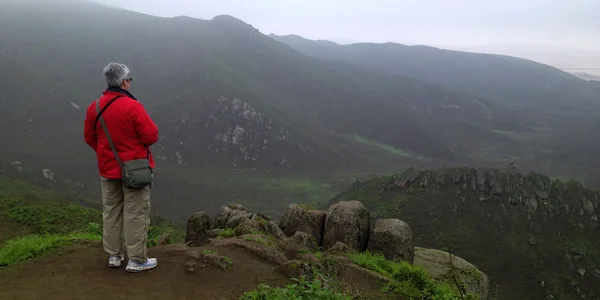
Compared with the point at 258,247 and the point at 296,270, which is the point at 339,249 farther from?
the point at 296,270

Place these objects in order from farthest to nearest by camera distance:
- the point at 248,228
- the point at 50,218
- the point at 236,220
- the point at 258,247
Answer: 1. the point at 50,218
2. the point at 236,220
3. the point at 248,228
4. the point at 258,247

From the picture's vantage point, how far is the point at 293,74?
167625 millimetres

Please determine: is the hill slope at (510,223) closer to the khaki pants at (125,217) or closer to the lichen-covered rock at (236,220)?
the lichen-covered rock at (236,220)

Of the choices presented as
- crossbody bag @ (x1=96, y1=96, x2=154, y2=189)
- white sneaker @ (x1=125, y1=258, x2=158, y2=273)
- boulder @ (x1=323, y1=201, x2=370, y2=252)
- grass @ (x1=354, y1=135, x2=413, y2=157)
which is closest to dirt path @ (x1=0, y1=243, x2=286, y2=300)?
white sneaker @ (x1=125, y1=258, x2=158, y2=273)

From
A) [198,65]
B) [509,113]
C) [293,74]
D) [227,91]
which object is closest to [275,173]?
[227,91]

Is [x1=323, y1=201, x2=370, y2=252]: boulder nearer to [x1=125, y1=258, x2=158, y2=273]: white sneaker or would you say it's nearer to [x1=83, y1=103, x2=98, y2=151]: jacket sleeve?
[x1=125, y1=258, x2=158, y2=273]: white sneaker

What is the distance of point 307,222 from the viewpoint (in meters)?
14.8

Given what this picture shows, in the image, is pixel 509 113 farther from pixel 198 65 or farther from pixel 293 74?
pixel 198 65

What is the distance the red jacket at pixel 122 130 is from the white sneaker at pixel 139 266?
1.49 meters

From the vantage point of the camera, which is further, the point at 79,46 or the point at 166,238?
the point at 79,46

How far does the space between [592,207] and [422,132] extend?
9201 centimetres

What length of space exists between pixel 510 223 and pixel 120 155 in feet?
157

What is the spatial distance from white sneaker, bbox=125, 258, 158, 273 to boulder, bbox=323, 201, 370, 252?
7.84 metres

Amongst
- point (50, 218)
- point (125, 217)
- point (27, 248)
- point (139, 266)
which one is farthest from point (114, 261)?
point (50, 218)
